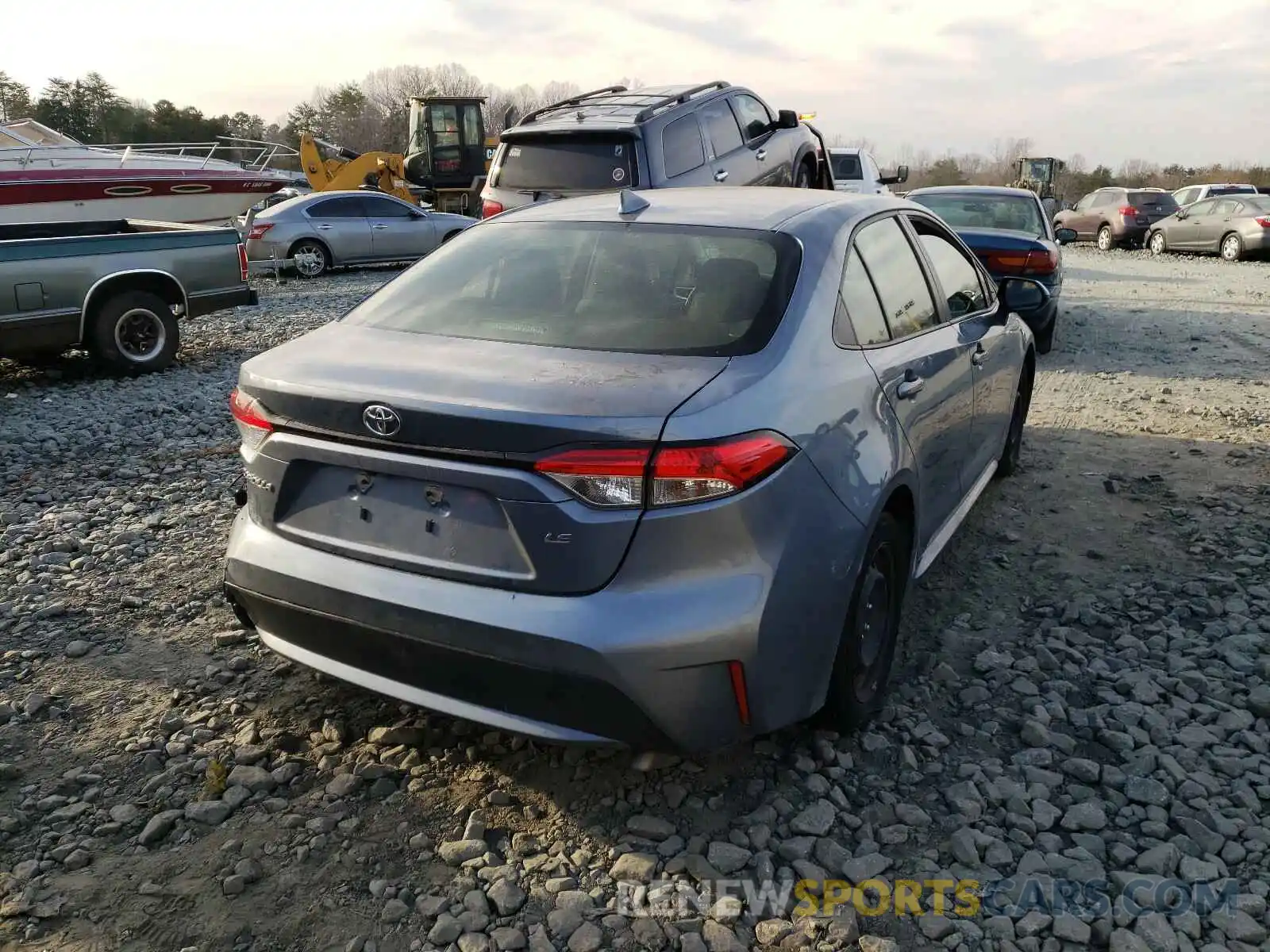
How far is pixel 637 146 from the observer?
851 cm

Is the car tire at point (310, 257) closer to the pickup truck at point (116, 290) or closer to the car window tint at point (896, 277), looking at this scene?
the pickup truck at point (116, 290)

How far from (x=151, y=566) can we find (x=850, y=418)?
3.33 m

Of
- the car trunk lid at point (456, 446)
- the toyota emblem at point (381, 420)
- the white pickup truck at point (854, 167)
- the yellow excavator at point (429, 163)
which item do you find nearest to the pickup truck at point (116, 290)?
the car trunk lid at point (456, 446)

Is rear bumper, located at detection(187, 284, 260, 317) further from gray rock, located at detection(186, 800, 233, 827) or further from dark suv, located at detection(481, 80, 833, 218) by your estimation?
gray rock, located at detection(186, 800, 233, 827)

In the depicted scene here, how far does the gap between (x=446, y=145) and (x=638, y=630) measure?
904 inches

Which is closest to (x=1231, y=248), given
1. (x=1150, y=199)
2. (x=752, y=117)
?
(x=1150, y=199)

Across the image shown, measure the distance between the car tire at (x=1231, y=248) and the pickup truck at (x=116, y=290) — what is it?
2133 cm

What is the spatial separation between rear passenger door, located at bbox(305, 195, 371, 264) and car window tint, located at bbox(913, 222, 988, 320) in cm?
1332

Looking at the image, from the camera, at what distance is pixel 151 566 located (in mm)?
4430

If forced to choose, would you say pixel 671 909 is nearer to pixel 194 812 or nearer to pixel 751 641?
pixel 751 641

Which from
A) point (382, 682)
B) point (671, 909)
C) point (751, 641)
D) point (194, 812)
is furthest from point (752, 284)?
point (194, 812)

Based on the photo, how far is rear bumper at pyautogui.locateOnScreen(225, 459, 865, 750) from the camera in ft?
7.51

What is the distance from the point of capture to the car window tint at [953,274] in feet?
13.1

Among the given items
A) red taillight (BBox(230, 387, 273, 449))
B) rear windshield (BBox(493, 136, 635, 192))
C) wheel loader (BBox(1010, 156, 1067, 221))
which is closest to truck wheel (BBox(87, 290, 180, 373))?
rear windshield (BBox(493, 136, 635, 192))
